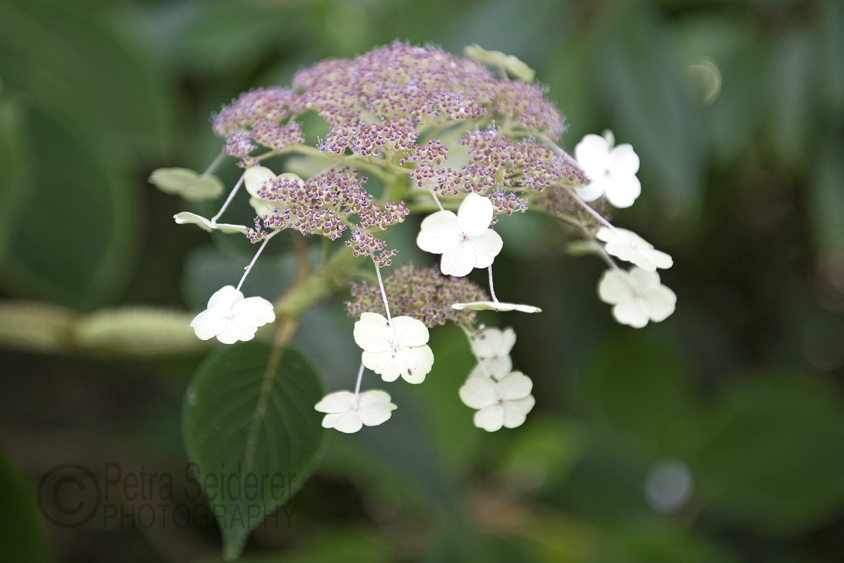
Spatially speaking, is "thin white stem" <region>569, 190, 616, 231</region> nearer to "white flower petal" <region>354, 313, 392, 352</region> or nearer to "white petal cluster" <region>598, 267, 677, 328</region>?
"white petal cluster" <region>598, 267, 677, 328</region>

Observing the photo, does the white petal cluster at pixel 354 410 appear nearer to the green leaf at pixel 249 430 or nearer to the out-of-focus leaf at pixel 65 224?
the green leaf at pixel 249 430

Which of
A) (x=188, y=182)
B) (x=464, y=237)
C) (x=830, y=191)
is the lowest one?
(x=464, y=237)

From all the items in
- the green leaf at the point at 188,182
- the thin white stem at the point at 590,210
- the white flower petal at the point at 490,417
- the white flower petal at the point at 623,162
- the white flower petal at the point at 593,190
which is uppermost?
the green leaf at the point at 188,182

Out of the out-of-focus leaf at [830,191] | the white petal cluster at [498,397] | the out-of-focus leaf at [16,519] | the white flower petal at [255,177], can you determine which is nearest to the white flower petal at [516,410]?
the white petal cluster at [498,397]

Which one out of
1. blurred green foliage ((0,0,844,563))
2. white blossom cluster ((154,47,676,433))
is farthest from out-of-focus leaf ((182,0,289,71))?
white blossom cluster ((154,47,676,433))

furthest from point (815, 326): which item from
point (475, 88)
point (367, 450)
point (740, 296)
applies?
point (475, 88)

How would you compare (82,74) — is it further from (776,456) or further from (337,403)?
(776,456)

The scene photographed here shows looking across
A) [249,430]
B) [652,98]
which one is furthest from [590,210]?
[652,98]
